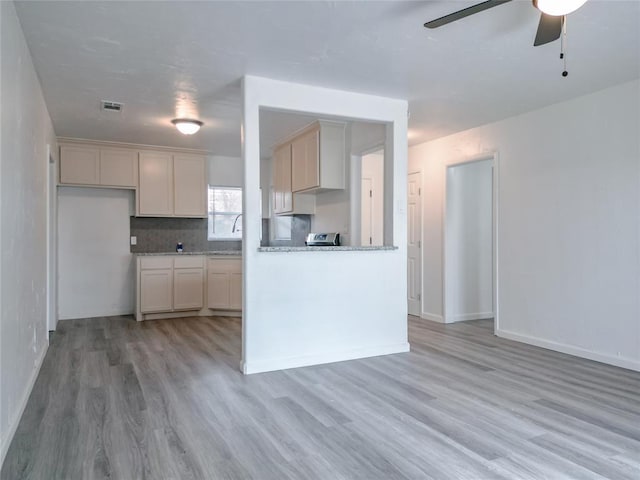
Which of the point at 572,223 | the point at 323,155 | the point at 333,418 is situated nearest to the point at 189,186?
the point at 323,155

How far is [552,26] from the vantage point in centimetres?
224

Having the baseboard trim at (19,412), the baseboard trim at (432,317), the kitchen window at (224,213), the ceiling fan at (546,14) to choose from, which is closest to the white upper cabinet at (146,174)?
the kitchen window at (224,213)

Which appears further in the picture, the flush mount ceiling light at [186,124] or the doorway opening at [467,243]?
the doorway opening at [467,243]

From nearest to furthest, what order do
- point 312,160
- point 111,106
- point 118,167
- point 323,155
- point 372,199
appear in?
point 111,106 → point 323,155 → point 312,160 → point 118,167 → point 372,199

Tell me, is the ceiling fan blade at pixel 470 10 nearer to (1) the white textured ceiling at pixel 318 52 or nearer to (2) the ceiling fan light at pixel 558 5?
(2) the ceiling fan light at pixel 558 5

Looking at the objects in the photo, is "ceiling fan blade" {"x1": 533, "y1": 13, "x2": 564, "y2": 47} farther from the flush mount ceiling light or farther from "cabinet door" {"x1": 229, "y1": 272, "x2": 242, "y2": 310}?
"cabinet door" {"x1": 229, "y1": 272, "x2": 242, "y2": 310}

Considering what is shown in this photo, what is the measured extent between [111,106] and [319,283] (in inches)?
105

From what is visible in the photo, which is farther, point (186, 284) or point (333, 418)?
point (186, 284)

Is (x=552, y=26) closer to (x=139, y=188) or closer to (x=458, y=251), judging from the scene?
(x=458, y=251)

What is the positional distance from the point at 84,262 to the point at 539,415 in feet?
19.1

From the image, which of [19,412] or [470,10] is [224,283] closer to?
[19,412]

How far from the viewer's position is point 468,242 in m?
5.81

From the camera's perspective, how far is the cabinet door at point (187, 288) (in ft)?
19.9

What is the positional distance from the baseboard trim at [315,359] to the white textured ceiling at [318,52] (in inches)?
90.7
